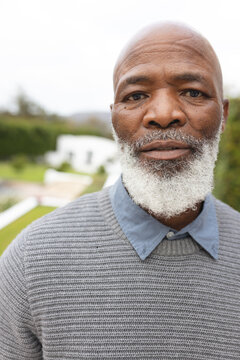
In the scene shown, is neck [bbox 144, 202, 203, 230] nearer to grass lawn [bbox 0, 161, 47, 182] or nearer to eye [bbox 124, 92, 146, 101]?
eye [bbox 124, 92, 146, 101]

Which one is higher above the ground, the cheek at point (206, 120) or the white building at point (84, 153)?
the cheek at point (206, 120)

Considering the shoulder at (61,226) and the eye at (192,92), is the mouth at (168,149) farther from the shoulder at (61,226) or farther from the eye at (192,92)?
the shoulder at (61,226)

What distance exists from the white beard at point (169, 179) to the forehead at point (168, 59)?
0.27m

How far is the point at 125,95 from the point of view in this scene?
46.4 inches

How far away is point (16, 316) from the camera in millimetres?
1112

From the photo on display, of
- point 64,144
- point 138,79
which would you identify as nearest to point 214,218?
point 138,79

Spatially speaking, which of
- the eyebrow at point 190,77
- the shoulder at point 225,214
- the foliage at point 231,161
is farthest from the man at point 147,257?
the foliage at point 231,161

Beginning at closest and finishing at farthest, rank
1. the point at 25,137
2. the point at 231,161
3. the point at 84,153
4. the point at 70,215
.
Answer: the point at 70,215
the point at 231,161
the point at 84,153
the point at 25,137

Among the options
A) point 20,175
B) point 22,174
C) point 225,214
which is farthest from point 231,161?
point 22,174

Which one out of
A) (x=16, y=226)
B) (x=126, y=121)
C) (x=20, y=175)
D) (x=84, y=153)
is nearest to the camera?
(x=126, y=121)

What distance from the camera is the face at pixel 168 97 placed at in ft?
3.59

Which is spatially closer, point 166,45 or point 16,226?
point 166,45

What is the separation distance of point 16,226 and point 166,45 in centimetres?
463

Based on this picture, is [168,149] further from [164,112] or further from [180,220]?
[180,220]
